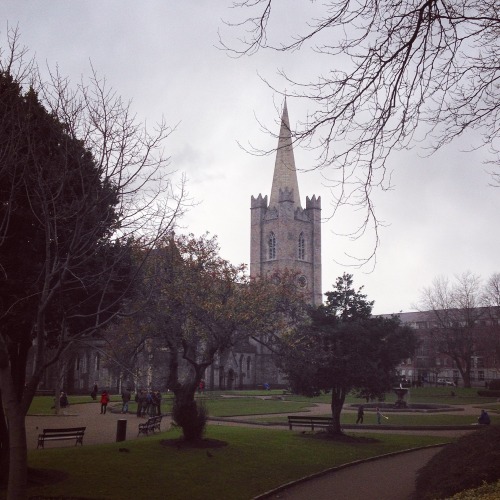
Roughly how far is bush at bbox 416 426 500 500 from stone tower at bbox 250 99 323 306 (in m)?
85.0

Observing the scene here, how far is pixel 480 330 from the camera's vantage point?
2911 inches

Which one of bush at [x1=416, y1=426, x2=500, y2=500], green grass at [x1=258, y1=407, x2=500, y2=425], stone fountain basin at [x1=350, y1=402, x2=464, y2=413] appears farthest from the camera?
stone fountain basin at [x1=350, y1=402, x2=464, y2=413]

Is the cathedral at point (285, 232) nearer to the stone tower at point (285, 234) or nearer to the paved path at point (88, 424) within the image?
the stone tower at point (285, 234)

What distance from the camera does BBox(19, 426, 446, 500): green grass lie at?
1380 centimetres

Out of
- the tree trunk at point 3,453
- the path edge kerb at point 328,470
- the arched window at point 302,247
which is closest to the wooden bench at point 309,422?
the path edge kerb at point 328,470

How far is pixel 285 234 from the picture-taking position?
100750 mm

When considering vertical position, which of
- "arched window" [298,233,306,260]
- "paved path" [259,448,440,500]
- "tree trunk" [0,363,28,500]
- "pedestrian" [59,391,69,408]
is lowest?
"paved path" [259,448,440,500]

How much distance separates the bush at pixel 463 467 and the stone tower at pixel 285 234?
85.0 metres

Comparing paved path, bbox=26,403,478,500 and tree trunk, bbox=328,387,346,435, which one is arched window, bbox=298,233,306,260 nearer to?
paved path, bbox=26,403,478,500

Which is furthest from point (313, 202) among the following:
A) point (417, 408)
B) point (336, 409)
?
point (336, 409)

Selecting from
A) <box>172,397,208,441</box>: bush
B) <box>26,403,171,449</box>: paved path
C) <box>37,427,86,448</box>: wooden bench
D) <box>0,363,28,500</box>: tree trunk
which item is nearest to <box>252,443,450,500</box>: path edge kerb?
<box>172,397,208,441</box>: bush

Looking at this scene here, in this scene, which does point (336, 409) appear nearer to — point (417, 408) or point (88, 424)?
point (88, 424)

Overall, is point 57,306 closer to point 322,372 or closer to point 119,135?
point 119,135

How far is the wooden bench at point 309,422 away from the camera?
26578 millimetres
